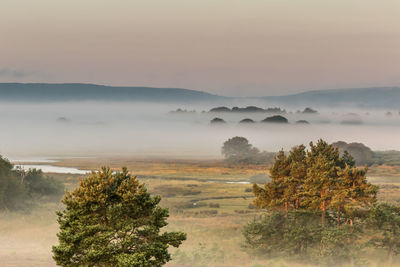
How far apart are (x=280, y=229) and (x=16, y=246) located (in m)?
29.7

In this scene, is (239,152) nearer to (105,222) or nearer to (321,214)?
(321,214)

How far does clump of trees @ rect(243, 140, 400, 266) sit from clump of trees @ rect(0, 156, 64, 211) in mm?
42431

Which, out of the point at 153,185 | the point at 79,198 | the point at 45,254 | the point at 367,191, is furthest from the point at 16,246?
the point at 153,185

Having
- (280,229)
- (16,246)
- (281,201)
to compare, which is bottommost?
(16,246)

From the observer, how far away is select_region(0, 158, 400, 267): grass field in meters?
47.0

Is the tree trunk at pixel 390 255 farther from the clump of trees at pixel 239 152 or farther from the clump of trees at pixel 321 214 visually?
A: the clump of trees at pixel 239 152

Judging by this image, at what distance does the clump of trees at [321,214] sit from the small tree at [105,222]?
20.8 m

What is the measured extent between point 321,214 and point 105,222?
25.2m

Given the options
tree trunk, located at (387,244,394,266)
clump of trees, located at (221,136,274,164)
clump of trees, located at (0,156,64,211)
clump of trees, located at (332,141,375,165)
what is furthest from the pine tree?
clump of trees, located at (332,141,375,165)

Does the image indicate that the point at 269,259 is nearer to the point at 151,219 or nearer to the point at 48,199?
the point at 151,219

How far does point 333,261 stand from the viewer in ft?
135

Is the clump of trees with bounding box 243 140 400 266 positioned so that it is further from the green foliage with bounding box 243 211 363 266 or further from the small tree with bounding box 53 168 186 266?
the small tree with bounding box 53 168 186 266

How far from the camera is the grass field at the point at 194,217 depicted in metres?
47.0

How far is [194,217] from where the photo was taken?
80125 millimetres
